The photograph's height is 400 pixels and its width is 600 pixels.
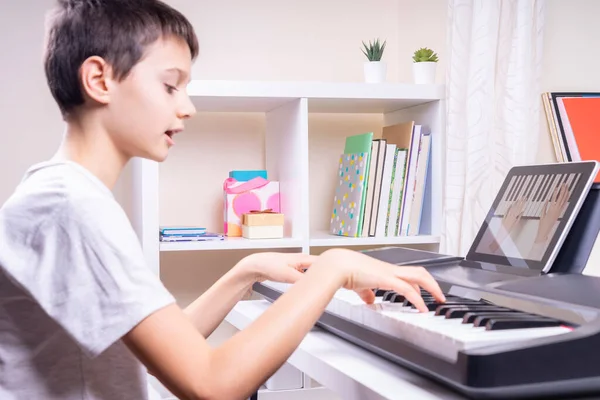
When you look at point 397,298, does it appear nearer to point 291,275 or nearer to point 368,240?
point 291,275

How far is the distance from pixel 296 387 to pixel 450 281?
930 mm

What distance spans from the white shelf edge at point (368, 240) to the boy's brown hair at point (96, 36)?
1.18 m

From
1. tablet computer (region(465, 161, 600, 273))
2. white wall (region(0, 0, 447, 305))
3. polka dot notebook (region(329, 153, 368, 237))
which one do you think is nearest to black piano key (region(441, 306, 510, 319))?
tablet computer (region(465, 161, 600, 273))

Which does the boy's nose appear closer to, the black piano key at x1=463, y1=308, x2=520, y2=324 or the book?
the black piano key at x1=463, y1=308, x2=520, y2=324

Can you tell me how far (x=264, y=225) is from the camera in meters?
2.14

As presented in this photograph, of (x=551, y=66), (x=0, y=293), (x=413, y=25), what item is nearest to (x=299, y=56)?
(x=413, y=25)

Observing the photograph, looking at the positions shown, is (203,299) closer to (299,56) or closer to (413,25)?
(299,56)

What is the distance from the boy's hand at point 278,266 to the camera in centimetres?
116

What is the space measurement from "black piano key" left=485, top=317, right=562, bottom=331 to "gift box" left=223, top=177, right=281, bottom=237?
4.57 feet

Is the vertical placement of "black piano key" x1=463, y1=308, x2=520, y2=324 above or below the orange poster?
below

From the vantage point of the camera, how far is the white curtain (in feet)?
6.91

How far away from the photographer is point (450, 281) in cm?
119

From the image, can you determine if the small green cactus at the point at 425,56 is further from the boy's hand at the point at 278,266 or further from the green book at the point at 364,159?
the boy's hand at the point at 278,266

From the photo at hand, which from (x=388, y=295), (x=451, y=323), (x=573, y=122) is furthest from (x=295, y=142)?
(x=451, y=323)
